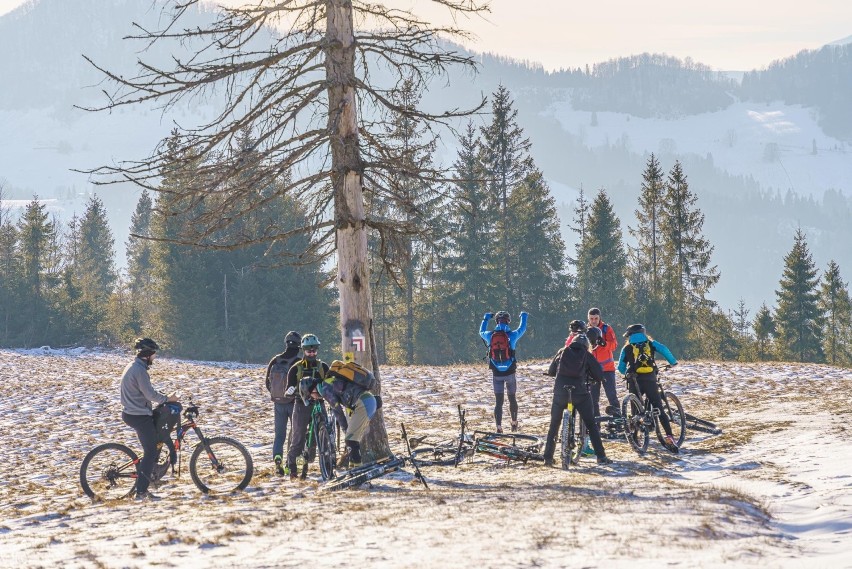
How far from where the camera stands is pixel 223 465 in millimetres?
12398

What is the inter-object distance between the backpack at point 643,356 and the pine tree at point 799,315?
5233 centimetres

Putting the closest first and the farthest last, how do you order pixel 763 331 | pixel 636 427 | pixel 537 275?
pixel 636 427 → pixel 537 275 → pixel 763 331

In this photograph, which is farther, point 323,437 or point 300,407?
point 300,407

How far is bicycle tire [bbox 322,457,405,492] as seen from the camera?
1171 centimetres

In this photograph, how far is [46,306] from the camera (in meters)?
59.8

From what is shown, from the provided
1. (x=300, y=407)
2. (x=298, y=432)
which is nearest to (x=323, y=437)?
(x=298, y=432)

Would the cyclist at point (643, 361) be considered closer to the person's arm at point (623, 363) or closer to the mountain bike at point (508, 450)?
the person's arm at point (623, 363)

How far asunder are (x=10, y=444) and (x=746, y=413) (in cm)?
1490

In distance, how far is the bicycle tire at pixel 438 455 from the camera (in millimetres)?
13453

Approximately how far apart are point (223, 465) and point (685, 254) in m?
53.0

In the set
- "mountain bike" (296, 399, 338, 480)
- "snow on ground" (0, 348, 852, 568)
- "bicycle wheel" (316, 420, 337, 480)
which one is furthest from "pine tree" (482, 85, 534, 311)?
"bicycle wheel" (316, 420, 337, 480)

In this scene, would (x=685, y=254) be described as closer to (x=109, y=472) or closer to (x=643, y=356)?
(x=643, y=356)

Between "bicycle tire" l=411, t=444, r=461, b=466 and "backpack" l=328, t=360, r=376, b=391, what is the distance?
69.8 inches

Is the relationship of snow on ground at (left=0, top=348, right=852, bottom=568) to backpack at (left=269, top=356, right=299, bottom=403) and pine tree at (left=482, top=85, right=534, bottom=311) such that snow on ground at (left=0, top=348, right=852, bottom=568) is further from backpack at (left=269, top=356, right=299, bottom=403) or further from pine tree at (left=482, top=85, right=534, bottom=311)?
pine tree at (left=482, top=85, right=534, bottom=311)
